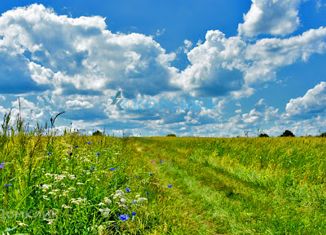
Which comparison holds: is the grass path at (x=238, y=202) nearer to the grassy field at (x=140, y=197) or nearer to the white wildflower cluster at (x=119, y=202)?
the grassy field at (x=140, y=197)

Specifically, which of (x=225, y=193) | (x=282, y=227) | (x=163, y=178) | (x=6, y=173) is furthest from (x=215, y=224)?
(x=163, y=178)

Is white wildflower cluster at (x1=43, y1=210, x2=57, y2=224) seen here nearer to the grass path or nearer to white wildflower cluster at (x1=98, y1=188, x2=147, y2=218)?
white wildflower cluster at (x1=98, y1=188, x2=147, y2=218)

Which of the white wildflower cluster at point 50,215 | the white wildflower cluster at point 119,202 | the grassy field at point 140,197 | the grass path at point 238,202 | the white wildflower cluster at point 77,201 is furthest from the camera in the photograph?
the grass path at point 238,202

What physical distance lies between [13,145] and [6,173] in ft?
2.41

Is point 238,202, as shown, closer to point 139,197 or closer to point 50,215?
point 139,197

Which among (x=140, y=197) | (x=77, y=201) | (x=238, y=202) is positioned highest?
(x=77, y=201)

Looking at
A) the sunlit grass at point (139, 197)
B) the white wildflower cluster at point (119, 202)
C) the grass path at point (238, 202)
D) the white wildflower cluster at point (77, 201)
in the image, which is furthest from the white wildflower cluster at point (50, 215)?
the grass path at point (238, 202)

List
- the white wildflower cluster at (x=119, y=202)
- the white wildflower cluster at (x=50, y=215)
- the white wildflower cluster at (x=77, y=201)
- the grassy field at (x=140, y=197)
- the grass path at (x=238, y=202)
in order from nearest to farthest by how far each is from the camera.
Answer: the white wildflower cluster at (x=50, y=215) → the white wildflower cluster at (x=77, y=201) → the grassy field at (x=140, y=197) → the white wildflower cluster at (x=119, y=202) → the grass path at (x=238, y=202)

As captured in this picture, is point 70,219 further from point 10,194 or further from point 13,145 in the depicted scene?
point 13,145

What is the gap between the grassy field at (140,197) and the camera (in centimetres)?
625

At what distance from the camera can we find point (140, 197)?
8438mm

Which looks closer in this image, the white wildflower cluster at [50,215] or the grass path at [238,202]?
the white wildflower cluster at [50,215]

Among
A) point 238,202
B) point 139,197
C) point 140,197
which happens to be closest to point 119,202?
point 139,197

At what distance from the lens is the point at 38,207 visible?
630 centimetres
